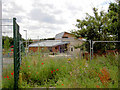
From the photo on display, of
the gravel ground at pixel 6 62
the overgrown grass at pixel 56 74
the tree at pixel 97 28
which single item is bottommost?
the overgrown grass at pixel 56 74

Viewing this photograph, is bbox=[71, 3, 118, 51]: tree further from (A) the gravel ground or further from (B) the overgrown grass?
(A) the gravel ground

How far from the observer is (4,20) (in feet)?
9.68

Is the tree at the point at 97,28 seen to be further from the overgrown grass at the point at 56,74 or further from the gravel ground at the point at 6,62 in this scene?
the gravel ground at the point at 6,62

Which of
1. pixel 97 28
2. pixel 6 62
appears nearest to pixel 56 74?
pixel 6 62

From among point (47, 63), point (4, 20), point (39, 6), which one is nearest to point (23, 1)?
point (39, 6)

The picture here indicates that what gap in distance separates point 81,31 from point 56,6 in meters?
3.67

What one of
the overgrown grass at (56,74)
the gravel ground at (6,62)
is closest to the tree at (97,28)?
the overgrown grass at (56,74)

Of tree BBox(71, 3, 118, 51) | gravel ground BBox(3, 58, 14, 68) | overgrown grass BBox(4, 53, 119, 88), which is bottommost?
overgrown grass BBox(4, 53, 119, 88)

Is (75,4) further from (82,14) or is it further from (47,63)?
(82,14)

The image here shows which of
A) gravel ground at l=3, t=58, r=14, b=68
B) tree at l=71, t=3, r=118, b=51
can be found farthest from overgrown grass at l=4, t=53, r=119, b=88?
tree at l=71, t=3, r=118, b=51

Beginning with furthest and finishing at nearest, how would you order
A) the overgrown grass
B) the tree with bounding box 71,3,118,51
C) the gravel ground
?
the tree with bounding box 71,3,118,51 < the overgrown grass < the gravel ground

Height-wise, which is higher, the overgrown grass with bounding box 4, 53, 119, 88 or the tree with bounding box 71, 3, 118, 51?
the tree with bounding box 71, 3, 118, 51

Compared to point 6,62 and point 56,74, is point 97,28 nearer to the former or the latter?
point 56,74

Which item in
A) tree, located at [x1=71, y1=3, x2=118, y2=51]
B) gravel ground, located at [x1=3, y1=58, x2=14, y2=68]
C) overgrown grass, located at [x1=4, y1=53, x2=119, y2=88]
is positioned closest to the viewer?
gravel ground, located at [x1=3, y1=58, x2=14, y2=68]
